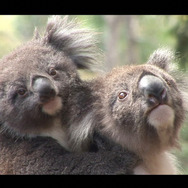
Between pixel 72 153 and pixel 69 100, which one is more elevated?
pixel 69 100

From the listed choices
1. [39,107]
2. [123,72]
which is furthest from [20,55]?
[123,72]

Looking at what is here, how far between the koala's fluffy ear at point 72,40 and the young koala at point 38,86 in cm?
1

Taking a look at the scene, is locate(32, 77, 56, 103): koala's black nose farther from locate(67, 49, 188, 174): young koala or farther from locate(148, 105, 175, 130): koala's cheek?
locate(148, 105, 175, 130): koala's cheek

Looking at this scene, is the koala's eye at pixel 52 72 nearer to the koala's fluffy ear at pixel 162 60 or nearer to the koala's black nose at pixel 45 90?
the koala's black nose at pixel 45 90

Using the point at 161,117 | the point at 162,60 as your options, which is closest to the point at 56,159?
the point at 161,117

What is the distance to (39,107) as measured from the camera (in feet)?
11.7

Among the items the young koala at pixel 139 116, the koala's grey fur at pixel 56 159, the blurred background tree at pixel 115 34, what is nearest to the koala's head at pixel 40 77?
the koala's grey fur at pixel 56 159

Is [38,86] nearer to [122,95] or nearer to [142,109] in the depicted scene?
[122,95]

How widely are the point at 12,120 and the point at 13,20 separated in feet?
47.6

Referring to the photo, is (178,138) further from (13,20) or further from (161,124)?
(13,20)

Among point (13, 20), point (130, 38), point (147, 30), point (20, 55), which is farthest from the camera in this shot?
point (147, 30)

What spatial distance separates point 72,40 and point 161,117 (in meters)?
1.95

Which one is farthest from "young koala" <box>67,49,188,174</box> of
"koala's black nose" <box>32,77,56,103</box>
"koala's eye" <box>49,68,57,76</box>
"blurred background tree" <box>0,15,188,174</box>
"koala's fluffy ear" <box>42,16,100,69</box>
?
"blurred background tree" <box>0,15,188,174</box>

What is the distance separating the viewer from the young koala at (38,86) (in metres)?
3.56
